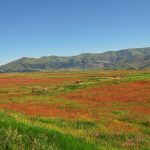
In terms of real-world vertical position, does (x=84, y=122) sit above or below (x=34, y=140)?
below

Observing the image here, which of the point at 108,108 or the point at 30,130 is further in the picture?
the point at 108,108

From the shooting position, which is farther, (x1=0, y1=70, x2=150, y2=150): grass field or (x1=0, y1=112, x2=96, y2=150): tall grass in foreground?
(x1=0, y1=70, x2=150, y2=150): grass field

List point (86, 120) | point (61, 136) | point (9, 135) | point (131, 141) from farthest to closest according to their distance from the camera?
point (86, 120)
point (131, 141)
point (61, 136)
point (9, 135)

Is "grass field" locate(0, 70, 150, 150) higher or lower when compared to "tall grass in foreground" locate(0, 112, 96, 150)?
lower

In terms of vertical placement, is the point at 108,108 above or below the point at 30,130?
below

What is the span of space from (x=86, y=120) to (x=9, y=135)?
18.7 m

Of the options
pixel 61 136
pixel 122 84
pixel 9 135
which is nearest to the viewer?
pixel 9 135

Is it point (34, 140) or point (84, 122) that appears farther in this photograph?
point (84, 122)

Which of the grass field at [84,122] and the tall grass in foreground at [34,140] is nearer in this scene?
the tall grass in foreground at [34,140]

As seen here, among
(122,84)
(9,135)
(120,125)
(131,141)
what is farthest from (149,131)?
(122,84)

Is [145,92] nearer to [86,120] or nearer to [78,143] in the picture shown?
[86,120]

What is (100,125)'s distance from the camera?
84.2 ft

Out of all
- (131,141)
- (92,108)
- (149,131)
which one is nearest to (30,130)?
(131,141)

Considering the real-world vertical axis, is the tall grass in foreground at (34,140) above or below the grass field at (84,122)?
above
